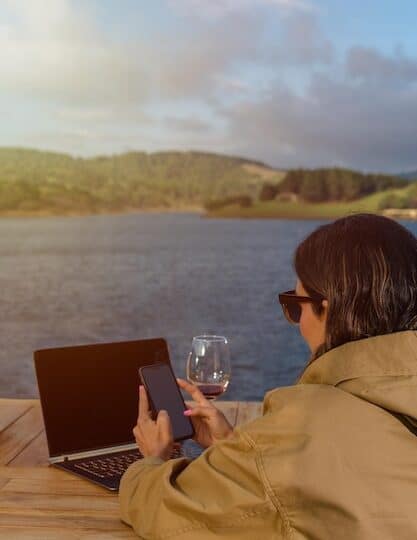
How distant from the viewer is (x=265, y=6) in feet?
25.1

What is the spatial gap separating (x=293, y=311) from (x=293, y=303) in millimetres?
18

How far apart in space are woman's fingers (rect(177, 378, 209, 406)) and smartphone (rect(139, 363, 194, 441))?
26mm

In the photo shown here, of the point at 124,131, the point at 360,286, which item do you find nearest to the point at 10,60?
the point at 124,131

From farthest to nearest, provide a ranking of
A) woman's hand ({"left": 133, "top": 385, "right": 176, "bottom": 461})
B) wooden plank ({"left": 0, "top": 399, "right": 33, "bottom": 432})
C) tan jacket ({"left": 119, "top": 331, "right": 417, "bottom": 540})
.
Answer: wooden plank ({"left": 0, "top": 399, "right": 33, "bottom": 432}) < woman's hand ({"left": 133, "top": 385, "right": 176, "bottom": 461}) < tan jacket ({"left": 119, "top": 331, "right": 417, "bottom": 540})

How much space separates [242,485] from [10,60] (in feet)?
24.5

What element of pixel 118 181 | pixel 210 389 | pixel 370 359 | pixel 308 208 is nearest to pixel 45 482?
pixel 210 389

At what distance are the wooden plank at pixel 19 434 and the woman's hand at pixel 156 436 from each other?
1.20 feet

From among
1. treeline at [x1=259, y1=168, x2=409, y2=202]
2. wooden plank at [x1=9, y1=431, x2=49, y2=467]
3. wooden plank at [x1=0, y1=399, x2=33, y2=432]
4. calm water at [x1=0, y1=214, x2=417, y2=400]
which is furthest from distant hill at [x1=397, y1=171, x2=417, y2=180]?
wooden plank at [x1=9, y1=431, x2=49, y2=467]

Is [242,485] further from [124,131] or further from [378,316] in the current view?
[124,131]

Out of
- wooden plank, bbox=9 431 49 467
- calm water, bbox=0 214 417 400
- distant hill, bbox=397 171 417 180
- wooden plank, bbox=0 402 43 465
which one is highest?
distant hill, bbox=397 171 417 180

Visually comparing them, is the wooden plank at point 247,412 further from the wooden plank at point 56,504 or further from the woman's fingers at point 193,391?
the wooden plank at point 56,504

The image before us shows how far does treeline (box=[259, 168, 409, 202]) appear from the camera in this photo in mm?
7355

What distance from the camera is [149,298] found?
9695 mm

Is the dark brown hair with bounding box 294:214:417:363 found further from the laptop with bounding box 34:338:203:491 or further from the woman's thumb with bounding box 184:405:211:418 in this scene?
the laptop with bounding box 34:338:203:491
